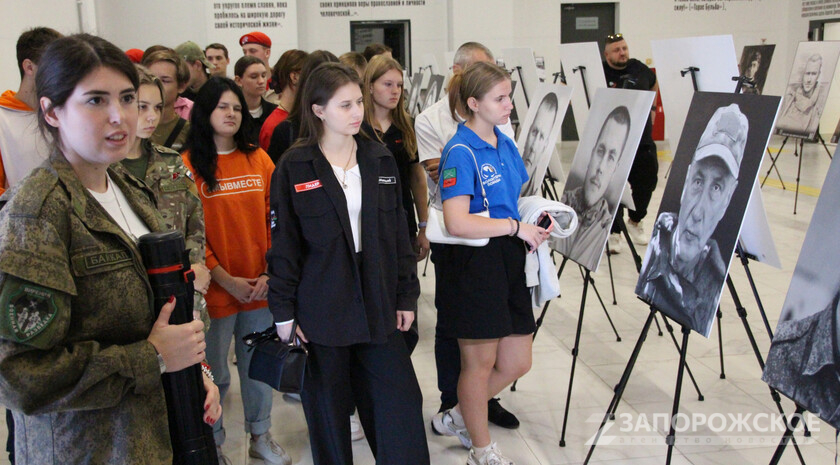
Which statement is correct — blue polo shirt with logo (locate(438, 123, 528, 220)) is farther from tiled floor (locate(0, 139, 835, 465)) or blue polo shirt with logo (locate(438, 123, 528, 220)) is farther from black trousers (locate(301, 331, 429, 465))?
tiled floor (locate(0, 139, 835, 465))

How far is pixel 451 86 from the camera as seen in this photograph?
2.88m

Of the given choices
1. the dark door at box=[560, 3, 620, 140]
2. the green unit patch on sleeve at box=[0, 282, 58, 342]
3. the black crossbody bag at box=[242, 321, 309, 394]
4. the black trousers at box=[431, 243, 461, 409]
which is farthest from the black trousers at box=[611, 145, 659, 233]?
the dark door at box=[560, 3, 620, 140]

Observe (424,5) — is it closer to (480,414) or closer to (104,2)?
(104,2)

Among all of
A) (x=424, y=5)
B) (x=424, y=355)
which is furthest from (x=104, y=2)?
(x=424, y=355)

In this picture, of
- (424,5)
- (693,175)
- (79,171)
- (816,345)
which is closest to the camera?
(79,171)

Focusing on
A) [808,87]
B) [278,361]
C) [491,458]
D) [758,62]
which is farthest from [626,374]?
[758,62]

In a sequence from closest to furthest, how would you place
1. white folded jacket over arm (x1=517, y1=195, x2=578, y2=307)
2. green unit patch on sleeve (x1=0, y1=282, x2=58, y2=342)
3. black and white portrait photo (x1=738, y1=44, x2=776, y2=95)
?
green unit patch on sleeve (x1=0, y1=282, x2=58, y2=342) → white folded jacket over arm (x1=517, y1=195, x2=578, y2=307) → black and white portrait photo (x1=738, y1=44, x2=776, y2=95)

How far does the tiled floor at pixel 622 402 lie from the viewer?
9.85ft

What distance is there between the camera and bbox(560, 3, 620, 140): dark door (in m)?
13.1

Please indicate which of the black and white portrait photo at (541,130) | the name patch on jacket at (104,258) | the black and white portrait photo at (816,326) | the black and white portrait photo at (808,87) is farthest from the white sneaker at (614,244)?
the name patch on jacket at (104,258)

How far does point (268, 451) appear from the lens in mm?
2986

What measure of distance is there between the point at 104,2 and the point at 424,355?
9763mm

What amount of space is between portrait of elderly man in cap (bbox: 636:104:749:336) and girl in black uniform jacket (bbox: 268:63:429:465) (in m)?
0.91

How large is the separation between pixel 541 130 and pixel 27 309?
2.79 m
